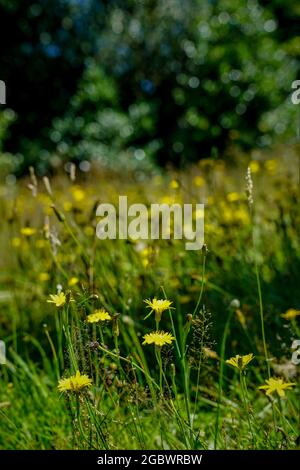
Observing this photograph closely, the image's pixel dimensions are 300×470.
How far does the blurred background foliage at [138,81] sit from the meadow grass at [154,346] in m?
6.04

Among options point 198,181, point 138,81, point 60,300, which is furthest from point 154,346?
point 138,81

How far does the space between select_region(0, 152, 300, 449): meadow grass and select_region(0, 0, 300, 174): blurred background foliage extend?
19.8ft

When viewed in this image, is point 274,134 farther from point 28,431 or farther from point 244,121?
point 28,431

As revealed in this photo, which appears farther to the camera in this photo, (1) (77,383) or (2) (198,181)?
(2) (198,181)

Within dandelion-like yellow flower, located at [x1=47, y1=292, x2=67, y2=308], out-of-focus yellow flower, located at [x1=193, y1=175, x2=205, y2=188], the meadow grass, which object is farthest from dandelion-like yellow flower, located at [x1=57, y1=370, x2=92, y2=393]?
out-of-focus yellow flower, located at [x1=193, y1=175, x2=205, y2=188]

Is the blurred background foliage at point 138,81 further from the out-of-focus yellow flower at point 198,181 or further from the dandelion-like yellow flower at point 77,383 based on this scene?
the dandelion-like yellow flower at point 77,383

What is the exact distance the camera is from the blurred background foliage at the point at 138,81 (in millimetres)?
9055

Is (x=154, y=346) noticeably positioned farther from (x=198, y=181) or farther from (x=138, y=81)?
(x=138, y=81)

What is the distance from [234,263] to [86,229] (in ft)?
2.14

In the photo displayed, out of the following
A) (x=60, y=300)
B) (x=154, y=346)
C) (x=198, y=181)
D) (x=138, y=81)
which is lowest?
(x=154, y=346)

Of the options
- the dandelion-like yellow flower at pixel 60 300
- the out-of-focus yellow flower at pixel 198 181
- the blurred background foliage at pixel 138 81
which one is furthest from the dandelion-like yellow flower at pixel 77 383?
the blurred background foliage at pixel 138 81

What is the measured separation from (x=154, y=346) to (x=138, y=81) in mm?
8849

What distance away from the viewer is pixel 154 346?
1778 millimetres
